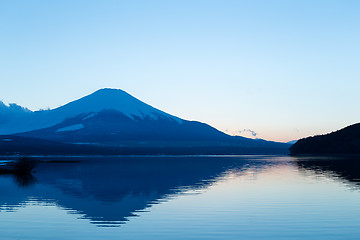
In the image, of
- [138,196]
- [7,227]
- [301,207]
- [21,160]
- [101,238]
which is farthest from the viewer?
[21,160]

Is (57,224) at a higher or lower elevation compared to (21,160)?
lower

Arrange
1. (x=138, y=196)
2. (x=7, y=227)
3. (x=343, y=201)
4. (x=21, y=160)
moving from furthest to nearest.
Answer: (x=21, y=160) → (x=138, y=196) → (x=343, y=201) → (x=7, y=227)

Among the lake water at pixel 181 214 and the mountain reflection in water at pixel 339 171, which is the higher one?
the mountain reflection in water at pixel 339 171

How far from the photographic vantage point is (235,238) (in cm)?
2191

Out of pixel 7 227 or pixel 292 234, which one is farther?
pixel 7 227

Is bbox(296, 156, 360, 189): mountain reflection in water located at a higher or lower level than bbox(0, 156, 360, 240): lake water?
higher

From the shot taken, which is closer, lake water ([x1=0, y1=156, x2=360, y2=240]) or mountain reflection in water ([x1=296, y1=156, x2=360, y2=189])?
lake water ([x1=0, y1=156, x2=360, y2=240])

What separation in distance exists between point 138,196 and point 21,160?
144 ft

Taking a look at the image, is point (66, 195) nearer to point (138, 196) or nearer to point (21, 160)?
point (138, 196)

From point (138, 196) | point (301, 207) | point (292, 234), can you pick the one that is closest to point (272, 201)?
point (301, 207)

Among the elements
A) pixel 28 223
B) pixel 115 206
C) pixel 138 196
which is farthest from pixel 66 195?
pixel 28 223

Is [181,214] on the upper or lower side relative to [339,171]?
lower

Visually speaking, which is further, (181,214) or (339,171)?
(339,171)

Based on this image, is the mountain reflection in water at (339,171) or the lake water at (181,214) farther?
the mountain reflection in water at (339,171)
